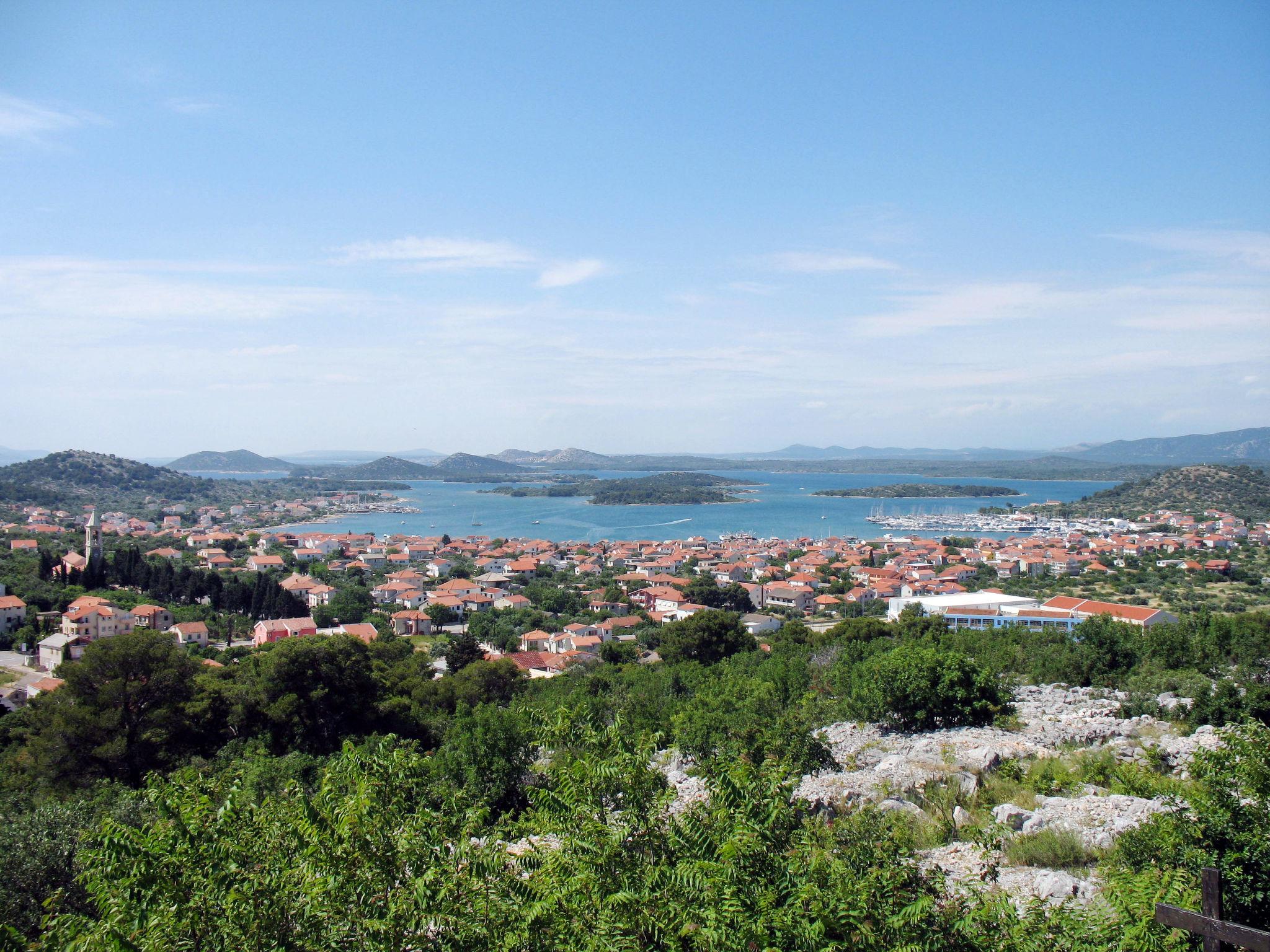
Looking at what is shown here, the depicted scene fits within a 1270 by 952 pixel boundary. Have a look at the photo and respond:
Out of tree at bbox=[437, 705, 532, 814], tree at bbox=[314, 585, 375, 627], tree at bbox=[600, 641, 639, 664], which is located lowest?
tree at bbox=[314, 585, 375, 627]

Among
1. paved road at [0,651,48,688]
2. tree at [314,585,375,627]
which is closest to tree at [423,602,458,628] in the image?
tree at [314,585,375,627]

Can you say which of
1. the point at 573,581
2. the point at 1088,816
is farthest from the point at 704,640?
the point at 573,581

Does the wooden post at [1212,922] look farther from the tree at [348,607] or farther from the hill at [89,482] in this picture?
the hill at [89,482]

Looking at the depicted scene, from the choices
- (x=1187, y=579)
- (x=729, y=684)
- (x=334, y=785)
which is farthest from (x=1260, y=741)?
(x=1187, y=579)

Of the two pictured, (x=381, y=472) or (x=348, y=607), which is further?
(x=381, y=472)

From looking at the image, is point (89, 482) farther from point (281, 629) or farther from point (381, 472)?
point (281, 629)

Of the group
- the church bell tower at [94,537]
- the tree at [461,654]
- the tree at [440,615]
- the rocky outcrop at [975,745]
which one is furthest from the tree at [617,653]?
the church bell tower at [94,537]

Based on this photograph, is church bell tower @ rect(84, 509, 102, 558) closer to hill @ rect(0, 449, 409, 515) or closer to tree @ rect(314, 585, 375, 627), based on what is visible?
tree @ rect(314, 585, 375, 627)
